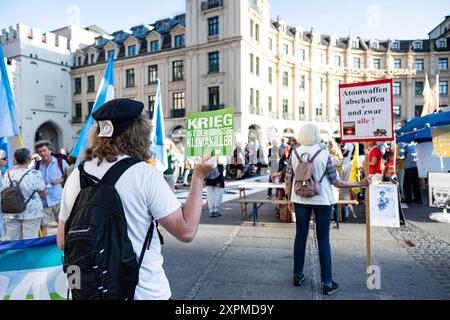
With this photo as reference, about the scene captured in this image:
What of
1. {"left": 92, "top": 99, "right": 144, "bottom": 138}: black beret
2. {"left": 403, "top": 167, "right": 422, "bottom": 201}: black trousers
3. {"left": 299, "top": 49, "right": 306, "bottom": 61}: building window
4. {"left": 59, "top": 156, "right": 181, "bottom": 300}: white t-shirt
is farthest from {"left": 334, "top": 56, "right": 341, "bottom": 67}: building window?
{"left": 59, "top": 156, "right": 181, "bottom": 300}: white t-shirt

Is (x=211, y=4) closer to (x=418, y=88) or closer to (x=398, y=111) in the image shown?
(x=398, y=111)

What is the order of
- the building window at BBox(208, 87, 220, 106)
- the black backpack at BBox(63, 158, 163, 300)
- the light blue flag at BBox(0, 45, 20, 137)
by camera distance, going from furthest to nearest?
1. the building window at BBox(208, 87, 220, 106)
2. the light blue flag at BBox(0, 45, 20, 137)
3. the black backpack at BBox(63, 158, 163, 300)

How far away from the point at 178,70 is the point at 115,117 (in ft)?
121

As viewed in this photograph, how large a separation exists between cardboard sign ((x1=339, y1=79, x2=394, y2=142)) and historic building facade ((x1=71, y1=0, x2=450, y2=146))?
833 inches

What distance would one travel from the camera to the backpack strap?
158 centimetres

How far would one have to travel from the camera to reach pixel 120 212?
1.55 m

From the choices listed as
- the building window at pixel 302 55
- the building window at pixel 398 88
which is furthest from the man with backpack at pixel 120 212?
the building window at pixel 398 88

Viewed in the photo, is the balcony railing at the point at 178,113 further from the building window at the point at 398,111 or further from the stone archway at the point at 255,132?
the building window at the point at 398,111

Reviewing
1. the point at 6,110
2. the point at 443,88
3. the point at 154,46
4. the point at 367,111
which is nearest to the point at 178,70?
the point at 154,46

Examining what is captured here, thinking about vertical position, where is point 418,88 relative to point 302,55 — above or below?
below

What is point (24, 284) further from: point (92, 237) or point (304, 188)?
point (304, 188)

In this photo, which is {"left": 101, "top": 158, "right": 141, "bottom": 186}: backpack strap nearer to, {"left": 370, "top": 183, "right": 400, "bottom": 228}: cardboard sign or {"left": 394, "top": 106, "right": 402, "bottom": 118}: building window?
{"left": 370, "top": 183, "right": 400, "bottom": 228}: cardboard sign

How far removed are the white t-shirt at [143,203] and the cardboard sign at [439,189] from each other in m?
6.38

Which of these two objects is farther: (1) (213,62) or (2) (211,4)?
(1) (213,62)
